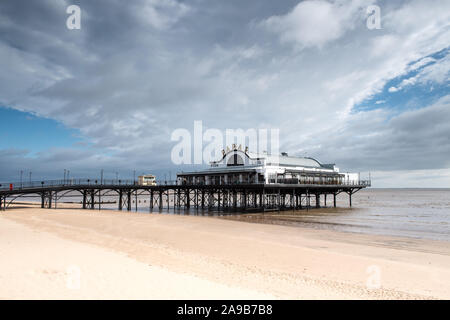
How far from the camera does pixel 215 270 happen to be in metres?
10.5

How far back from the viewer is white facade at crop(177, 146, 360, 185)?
4112 cm

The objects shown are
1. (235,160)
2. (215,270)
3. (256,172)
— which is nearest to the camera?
(215,270)

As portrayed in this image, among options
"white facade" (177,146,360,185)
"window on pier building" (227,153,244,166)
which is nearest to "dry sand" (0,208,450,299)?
"white facade" (177,146,360,185)

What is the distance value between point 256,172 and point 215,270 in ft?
100

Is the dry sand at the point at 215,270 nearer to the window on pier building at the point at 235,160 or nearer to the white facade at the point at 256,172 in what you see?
the white facade at the point at 256,172

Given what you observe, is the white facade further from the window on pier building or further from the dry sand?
the dry sand

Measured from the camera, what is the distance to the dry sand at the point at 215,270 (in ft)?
25.3

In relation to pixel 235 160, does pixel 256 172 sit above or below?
below

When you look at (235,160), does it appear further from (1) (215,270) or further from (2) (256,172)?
(1) (215,270)

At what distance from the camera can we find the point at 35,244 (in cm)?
1367

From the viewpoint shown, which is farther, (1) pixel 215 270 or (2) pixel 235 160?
(2) pixel 235 160

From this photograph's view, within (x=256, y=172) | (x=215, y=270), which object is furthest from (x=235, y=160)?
(x=215, y=270)

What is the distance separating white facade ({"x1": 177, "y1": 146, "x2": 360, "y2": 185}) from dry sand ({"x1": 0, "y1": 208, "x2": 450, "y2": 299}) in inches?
927
